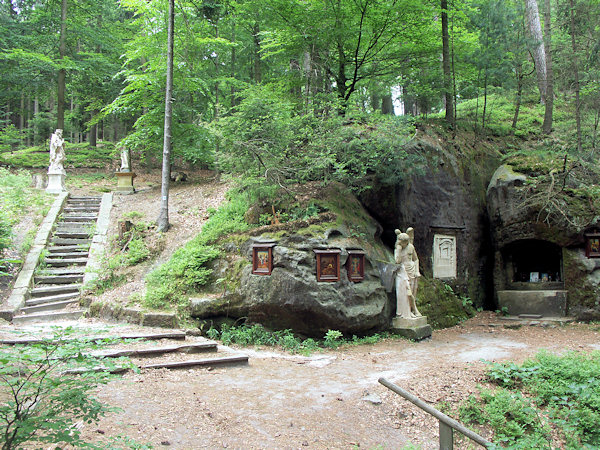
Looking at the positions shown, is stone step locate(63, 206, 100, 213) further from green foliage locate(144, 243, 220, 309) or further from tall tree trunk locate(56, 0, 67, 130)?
tall tree trunk locate(56, 0, 67, 130)

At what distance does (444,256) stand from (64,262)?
36.1 feet

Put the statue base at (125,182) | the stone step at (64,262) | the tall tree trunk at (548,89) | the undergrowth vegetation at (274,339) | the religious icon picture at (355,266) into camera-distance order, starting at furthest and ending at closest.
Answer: the statue base at (125,182), the tall tree trunk at (548,89), the stone step at (64,262), the religious icon picture at (355,266), the undergrowth vegetation at (274,339)

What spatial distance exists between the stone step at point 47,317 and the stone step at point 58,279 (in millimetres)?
1552

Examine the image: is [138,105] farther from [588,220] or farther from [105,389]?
[588,220]

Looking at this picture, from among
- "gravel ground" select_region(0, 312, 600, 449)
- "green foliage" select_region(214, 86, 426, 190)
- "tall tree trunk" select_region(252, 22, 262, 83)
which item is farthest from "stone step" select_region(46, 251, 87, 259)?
"tall tree trunk" select_region(252, 22, 262, 83)

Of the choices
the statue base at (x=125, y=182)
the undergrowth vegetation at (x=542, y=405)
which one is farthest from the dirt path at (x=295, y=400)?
the statue base at (x=125, y=182)

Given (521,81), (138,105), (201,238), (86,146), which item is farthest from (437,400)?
(86,146)

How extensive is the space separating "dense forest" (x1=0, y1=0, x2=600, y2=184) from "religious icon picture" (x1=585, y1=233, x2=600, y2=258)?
374 centimetres

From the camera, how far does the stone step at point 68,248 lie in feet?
37.2

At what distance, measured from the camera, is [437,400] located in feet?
18.6

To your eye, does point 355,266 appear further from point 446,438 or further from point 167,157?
point 167,157

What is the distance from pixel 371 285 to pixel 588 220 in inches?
287

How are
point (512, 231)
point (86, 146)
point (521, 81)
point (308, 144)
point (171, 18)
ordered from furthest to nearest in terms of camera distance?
point (86, 146), point (521, 81), point (512, 231), point (171, 18), point (308, 144)

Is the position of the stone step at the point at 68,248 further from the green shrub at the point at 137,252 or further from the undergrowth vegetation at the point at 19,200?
the green shrub at the point at 137,252
